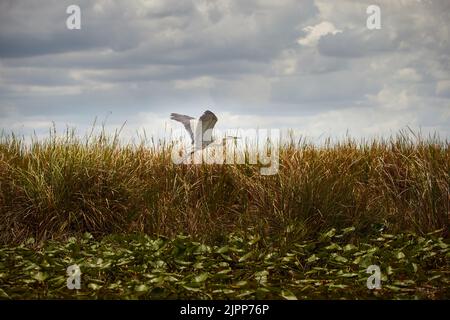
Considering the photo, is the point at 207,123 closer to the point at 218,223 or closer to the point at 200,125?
the point at 200,125

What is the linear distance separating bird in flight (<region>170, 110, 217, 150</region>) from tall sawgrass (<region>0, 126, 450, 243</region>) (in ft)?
2.16

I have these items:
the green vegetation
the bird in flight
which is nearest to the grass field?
the green vegetation

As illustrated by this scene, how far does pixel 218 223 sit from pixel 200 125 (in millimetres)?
2624

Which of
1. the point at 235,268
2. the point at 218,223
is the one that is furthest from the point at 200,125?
the point at 235,268

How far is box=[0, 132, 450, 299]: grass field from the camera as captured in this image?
5.82 meters

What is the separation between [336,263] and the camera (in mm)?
6406

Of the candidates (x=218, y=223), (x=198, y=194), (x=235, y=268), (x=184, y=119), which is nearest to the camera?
(x=235, y=268)

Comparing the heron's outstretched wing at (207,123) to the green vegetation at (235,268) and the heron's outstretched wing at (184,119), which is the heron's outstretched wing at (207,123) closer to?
the heron's outstretched wing at (184,119)

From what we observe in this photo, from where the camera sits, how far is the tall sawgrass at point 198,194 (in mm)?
7535

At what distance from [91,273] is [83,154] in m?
2.86

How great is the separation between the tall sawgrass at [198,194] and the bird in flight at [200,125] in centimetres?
66

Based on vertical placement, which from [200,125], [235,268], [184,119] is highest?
[184,119]

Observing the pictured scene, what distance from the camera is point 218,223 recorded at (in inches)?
328
